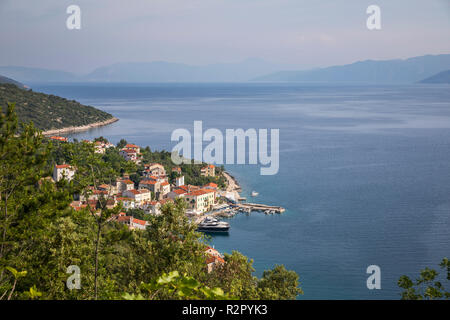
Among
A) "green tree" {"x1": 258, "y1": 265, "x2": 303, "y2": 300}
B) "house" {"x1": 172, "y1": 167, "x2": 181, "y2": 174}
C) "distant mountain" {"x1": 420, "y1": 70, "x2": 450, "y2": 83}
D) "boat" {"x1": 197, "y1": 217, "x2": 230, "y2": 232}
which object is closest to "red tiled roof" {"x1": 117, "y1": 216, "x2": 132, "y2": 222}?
"boat" {"x1": 197, "y1": 217, "x2": 230, "y2": 232}

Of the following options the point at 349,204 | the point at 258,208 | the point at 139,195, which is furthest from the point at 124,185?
the point at 349,204

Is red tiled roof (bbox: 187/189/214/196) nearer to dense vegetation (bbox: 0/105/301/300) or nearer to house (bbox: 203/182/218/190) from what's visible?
house (bbox: 203/182/218/190)

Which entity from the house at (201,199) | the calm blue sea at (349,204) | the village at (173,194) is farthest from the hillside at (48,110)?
the house at (201,199)

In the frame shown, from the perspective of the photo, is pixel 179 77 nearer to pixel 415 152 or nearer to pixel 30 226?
pixel 415 152

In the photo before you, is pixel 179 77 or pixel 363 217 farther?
pixel 179 77
